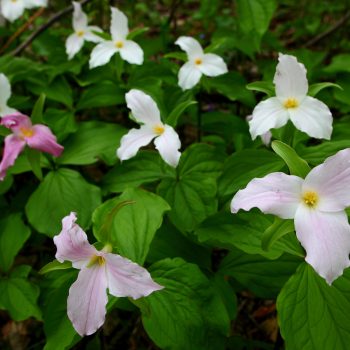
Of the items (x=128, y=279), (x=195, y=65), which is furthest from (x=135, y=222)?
(x=195, y=65)

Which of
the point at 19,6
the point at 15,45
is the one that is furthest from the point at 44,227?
the point at 15,45

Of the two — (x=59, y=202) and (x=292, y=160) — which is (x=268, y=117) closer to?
(x=292, y=160)

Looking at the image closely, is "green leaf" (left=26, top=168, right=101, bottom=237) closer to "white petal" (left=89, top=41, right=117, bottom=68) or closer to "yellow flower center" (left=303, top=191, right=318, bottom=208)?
"white petal" (left=89, top=41, right=117, bottom=68)

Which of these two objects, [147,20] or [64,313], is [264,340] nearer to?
[64,313]

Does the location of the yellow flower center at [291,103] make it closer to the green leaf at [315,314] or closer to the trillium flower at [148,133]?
the trillium flower at [148,133]

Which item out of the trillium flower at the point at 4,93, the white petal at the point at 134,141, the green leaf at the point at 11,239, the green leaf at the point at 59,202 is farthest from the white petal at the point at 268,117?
the trillium flower at the point at 4,93

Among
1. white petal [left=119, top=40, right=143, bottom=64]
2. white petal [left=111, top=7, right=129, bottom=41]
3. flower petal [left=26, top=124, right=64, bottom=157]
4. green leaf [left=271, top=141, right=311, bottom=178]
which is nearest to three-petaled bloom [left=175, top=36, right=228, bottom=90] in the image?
white petal [left=119, top=40, right=143, bottom=64]
